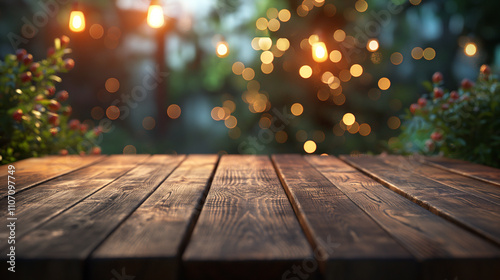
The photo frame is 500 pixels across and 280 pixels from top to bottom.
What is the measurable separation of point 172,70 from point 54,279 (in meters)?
4.00

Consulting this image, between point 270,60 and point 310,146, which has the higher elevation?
point 270,60

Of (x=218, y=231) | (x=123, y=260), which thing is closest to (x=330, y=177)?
(x=218, y=231)

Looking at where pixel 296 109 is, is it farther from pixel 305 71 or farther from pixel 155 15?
pixel 155 15

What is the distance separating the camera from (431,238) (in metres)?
0.88

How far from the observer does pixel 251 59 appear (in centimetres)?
420

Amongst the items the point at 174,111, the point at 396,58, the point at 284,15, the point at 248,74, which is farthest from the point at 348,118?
the point at 174,111

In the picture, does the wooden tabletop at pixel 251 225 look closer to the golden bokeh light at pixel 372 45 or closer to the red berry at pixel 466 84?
the red berry at pixel 466 84

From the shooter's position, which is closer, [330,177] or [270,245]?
[270,245]

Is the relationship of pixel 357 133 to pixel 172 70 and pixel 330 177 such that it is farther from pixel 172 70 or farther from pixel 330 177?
pixel 330 177

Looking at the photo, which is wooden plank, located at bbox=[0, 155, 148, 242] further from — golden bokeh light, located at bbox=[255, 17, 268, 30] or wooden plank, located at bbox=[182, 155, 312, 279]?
golden bokeh light, located at bbox=[255, 17, 268, 30]

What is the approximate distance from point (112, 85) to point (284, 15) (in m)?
2.51

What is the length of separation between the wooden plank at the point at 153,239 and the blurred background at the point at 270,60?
2.92 metres

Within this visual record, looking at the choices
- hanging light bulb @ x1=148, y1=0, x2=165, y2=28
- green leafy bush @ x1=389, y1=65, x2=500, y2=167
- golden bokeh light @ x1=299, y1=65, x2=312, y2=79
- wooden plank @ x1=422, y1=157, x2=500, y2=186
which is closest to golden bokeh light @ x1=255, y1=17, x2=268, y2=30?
golden bokeh light @ x1=299, y1=65, x2=312, y2=79

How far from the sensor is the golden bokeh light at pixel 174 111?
4863 millimetres
